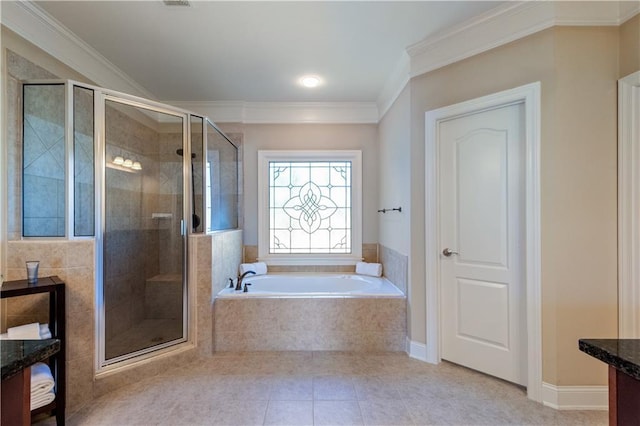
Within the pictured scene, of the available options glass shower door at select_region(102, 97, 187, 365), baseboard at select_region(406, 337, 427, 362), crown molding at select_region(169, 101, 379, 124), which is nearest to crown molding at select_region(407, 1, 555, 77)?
crown molding at select_region(169, 101, 379, 124)

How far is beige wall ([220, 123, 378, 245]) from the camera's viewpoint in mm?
3602

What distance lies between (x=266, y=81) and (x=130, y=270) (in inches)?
84.6

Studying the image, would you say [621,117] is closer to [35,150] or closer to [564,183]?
[564,183]

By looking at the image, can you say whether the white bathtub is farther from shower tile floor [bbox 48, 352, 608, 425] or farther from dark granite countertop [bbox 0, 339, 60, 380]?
dark granite countertop [bbox 0, 339, 60, 380]


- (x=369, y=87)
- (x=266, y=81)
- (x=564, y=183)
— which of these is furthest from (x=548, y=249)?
(x=266, y=81)

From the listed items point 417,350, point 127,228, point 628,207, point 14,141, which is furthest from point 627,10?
point 14,141

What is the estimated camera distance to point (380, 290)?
2.74 metres

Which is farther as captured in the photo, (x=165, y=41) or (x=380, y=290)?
(x=380, y=290)

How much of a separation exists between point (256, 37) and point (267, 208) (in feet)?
6.27

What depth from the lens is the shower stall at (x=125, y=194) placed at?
76.0 inches

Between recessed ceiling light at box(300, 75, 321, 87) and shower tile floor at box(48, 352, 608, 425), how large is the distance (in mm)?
2590

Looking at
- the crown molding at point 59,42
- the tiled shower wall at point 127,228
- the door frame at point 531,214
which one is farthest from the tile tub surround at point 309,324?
the crown molding at point 59,42

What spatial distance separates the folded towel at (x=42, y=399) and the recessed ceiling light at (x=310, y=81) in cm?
293

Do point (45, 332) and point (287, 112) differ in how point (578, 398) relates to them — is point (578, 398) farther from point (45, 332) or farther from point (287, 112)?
point (287, 112)
